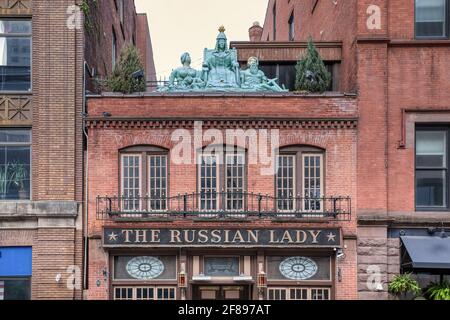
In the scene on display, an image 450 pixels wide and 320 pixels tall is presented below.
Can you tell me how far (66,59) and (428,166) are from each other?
424 inches

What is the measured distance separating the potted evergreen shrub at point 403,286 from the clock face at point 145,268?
634 centimetres

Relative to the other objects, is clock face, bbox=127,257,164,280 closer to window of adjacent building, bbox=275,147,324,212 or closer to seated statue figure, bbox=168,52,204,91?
window of adjacent building, bbox=275,147,324,212

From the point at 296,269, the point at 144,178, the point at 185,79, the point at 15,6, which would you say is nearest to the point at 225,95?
the point at 185,79

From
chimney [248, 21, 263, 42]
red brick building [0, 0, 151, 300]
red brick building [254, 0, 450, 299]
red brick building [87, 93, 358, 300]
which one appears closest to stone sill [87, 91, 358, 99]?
red brick building [87, 93, 358, 300]

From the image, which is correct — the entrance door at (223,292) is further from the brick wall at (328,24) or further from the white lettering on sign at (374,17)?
the white lettering on sign at (374,17)

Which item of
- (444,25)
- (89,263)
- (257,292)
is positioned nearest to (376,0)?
(444,25)

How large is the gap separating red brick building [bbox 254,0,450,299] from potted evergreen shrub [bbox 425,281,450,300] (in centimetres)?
45

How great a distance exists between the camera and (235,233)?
1753 cm

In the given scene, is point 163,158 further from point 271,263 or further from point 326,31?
point 326,31

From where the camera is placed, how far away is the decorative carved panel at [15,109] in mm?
18188

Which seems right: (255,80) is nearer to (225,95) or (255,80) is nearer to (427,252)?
(225,95)

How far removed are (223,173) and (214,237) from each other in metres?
1.89

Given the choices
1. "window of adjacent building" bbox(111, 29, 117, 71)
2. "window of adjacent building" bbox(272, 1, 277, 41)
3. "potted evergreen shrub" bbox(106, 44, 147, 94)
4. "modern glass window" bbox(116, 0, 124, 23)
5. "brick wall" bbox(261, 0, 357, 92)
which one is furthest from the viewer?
"window of adjacent building" bbox(272, 1, 277, 41)

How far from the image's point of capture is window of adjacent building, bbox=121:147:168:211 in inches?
711
